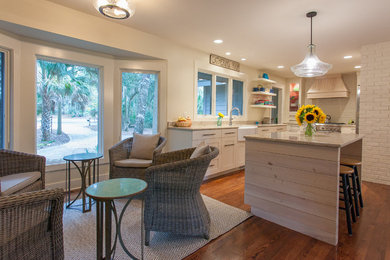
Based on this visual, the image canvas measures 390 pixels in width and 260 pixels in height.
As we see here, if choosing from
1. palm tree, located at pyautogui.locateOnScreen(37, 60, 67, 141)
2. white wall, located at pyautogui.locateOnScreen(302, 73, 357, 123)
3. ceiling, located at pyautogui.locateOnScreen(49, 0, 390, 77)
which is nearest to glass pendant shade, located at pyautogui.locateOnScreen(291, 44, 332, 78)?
ceiling, located at pyautogui.locateOnScreen(49, 0, 390, 77)

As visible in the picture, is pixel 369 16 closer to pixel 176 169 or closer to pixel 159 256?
pixel 176 169

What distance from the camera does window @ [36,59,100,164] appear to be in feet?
10.0

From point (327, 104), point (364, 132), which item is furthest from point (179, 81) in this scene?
point (327, 104)

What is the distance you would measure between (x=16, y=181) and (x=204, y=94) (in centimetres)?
364

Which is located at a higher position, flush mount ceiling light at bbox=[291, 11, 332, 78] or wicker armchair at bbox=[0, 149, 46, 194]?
flush mount ceiling light at bbox=[291, 11, 332, 78]

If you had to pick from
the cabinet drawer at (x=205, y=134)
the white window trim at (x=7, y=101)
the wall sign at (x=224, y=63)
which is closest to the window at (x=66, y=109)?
the white window trim at (x=7, y=101)

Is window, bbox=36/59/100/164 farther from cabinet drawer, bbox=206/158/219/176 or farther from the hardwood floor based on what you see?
the hardwood floor

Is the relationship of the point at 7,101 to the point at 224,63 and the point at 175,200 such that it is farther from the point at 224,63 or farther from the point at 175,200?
the point at 224,63

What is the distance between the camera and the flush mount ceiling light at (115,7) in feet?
7.17

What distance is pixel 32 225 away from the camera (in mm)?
1153

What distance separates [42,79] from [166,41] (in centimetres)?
203

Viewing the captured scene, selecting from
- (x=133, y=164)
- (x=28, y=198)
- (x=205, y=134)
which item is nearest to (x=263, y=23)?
(x=205, y=134)

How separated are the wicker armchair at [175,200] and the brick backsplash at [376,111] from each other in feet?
12.0

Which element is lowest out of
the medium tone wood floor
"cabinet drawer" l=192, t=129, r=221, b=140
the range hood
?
the medium tone wood floor
